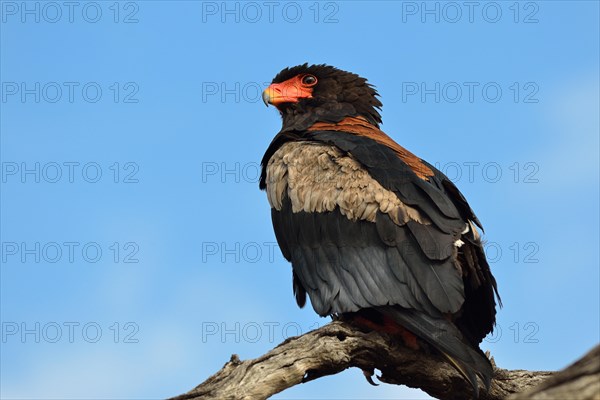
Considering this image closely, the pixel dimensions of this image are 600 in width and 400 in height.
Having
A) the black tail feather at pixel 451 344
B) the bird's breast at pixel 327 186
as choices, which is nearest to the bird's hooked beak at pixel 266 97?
the bird's breast at pixel 327 186

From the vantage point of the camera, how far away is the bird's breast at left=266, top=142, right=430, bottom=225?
24.4ft

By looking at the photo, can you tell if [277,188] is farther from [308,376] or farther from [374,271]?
[308,376]

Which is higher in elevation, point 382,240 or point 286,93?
point 286,93

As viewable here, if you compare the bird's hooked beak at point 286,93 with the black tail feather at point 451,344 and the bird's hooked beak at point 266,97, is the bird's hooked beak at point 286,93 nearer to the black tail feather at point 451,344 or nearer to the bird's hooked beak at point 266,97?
the bird's hooked beak at point 266,97

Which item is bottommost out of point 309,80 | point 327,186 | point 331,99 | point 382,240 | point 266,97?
point 382,240

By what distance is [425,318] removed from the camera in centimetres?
687

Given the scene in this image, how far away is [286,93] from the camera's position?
9695mm

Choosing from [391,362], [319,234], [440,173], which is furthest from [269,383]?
[440,173]

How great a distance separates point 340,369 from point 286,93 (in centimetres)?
375

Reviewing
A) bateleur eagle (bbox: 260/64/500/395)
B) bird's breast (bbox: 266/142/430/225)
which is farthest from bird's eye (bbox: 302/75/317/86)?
bird's breast (bbox: 266/142/430/225)

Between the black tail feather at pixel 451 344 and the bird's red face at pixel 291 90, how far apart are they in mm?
3440

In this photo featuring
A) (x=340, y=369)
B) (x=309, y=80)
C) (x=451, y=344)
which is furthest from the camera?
(x=309, y=80)

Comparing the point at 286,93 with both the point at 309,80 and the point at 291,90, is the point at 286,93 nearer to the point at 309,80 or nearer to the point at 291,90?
the point at 291,90

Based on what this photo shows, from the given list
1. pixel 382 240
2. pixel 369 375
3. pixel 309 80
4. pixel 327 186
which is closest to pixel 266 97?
pixel 309 80
